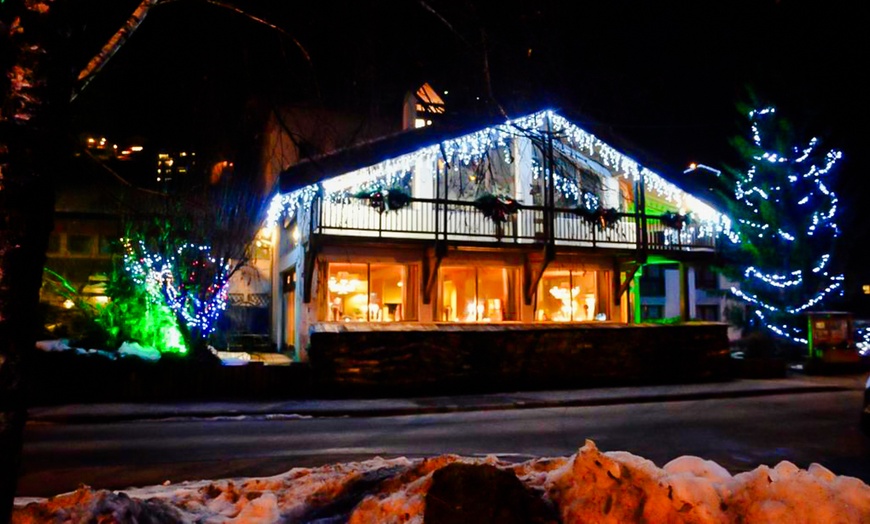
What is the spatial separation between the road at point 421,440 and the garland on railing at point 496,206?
25.7ft

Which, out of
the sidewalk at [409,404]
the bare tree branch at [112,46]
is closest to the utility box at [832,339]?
the sidewalk at [409,404]

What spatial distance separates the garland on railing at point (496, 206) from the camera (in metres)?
19.3

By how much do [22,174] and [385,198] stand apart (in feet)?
48.3

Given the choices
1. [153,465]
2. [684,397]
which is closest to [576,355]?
[684,397]

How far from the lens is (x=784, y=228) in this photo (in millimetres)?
25109

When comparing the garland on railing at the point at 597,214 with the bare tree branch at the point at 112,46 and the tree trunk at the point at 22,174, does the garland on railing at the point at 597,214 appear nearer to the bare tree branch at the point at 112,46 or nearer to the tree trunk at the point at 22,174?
the bare tree branch at the point at 112,46

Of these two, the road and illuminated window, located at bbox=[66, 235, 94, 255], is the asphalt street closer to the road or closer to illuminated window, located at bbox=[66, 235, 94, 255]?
the road

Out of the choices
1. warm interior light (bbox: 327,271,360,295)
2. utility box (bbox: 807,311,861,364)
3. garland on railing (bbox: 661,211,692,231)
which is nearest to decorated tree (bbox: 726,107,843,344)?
utility box (bbox: 807,311,861,364)

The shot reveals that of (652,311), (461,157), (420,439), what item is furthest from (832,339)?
(652,311)

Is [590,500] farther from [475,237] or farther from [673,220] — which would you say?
[673,220]

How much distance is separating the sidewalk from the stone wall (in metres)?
0.66

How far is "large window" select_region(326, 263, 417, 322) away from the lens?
2044 cm

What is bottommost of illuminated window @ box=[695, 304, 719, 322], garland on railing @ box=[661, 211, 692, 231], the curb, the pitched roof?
the curb

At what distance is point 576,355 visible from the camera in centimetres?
1691
